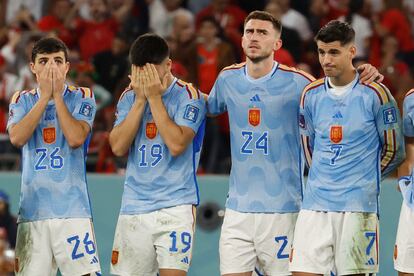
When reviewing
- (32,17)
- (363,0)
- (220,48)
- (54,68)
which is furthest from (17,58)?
(54,68)

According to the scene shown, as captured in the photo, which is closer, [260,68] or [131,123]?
[131,123]

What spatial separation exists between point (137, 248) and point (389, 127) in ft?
7.21

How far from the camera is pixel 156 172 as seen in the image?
10.7m

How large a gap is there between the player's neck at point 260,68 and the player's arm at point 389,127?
0.97 metres

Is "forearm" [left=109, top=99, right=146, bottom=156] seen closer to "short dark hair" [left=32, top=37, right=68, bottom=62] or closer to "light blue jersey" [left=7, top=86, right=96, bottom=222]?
"light blue jersey" [left=7, top=86, right=96, bottom=222]

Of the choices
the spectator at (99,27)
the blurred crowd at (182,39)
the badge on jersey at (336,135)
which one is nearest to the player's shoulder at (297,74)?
the badge on jersey at (336,135)

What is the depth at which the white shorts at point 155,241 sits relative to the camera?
10.6 meters

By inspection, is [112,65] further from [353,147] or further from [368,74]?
[353,147]

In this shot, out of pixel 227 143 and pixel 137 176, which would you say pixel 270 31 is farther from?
pixel 227 143

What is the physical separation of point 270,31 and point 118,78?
5944 mm

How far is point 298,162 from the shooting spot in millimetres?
10750

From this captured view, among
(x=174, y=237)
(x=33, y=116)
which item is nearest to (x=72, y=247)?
(x=174, y=237)

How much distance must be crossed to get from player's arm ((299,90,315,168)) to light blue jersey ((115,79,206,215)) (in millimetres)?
834

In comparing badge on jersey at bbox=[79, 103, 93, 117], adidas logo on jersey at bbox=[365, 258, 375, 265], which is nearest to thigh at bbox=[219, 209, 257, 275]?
adidas logo on jersey at bbox=[365, 258, 375, 265]
